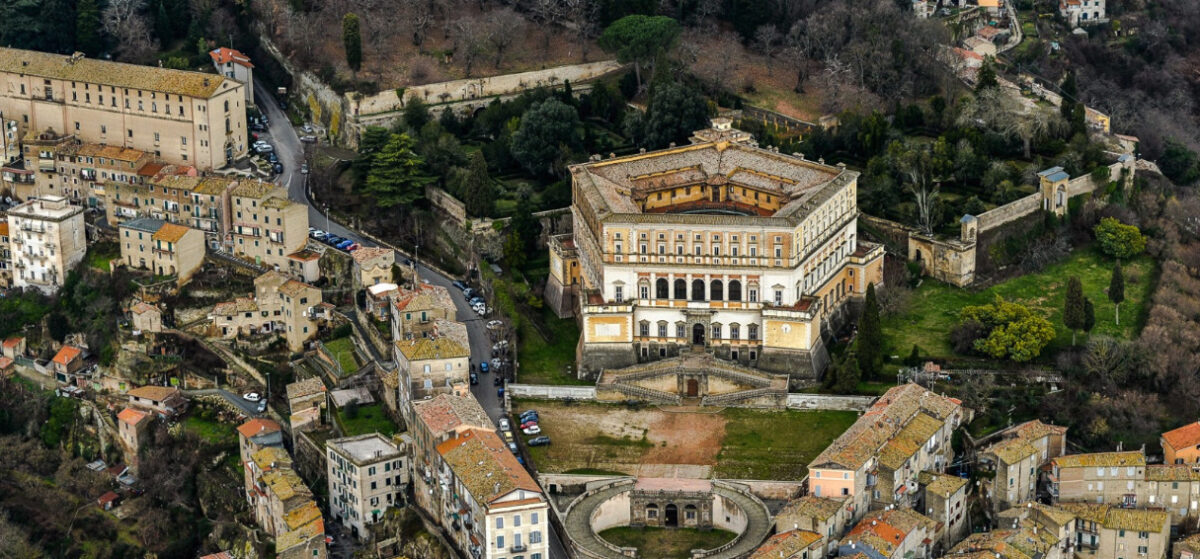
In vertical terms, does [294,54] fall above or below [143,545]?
above

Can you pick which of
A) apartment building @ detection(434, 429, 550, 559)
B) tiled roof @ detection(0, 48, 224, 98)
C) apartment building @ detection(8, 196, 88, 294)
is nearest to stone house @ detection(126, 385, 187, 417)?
apartment building @ detection(8, 196, 88, 294)

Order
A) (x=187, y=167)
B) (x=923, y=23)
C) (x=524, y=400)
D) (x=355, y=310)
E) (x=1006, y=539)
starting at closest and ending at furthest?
(x=1006, y=539) → (x=524, y=400) → (x=355, y=310) → (x=187, y=167) → (x=923, y=23)

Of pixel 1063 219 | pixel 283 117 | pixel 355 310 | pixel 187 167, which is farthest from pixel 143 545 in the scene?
pixel 1063 219

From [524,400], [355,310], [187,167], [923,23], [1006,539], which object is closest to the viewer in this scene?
[1006,539]

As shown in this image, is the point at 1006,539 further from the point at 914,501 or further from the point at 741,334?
the point at 741,334

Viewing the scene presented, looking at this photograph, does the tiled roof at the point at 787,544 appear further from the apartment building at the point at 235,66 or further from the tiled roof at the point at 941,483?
the apartment building at the point at 235,66

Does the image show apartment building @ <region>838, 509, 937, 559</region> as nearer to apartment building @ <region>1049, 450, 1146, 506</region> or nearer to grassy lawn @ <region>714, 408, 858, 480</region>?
grassy lawn @ <region>714, 408, 858, 480</region>

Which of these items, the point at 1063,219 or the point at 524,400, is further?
the point at 1063,219
